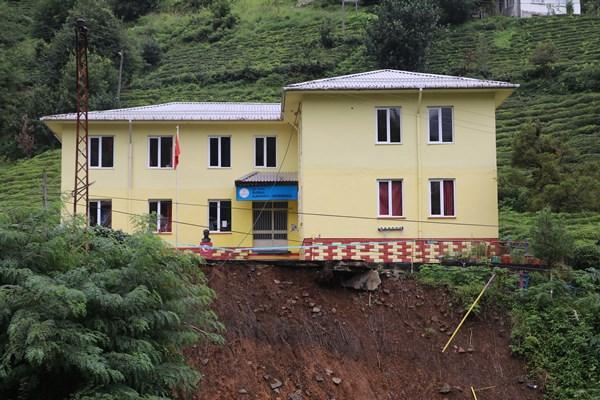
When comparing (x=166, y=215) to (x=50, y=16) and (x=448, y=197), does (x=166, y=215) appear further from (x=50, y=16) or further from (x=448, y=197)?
(x=50, y=16)

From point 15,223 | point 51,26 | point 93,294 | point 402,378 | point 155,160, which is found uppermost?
point 51,26

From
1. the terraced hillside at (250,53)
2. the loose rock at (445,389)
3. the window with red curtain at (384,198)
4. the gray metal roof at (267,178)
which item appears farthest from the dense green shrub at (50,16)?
the loose rock at (445,389)

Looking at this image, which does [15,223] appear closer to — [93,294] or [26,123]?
[93,294]

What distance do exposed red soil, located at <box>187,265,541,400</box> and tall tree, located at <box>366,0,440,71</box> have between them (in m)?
38.7

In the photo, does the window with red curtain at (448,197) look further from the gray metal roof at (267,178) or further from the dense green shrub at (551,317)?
the gray metal roof at (267,178)

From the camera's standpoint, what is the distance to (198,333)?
1542 cm

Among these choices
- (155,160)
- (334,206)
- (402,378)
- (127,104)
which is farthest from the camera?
(127,104)

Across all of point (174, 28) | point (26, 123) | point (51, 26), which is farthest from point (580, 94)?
point (51, 26)

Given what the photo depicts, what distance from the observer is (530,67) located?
56656 mm

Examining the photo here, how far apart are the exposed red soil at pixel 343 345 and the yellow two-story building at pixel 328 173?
2.31 m

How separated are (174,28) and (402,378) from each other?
210 ft

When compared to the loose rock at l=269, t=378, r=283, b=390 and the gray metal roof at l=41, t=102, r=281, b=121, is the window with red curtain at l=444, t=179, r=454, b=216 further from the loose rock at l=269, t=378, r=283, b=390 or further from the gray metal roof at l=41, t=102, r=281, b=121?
the loose rock at l=269, t=378, r=283, b=390

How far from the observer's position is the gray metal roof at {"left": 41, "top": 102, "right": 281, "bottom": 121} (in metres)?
27.8

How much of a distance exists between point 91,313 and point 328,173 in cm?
1223
